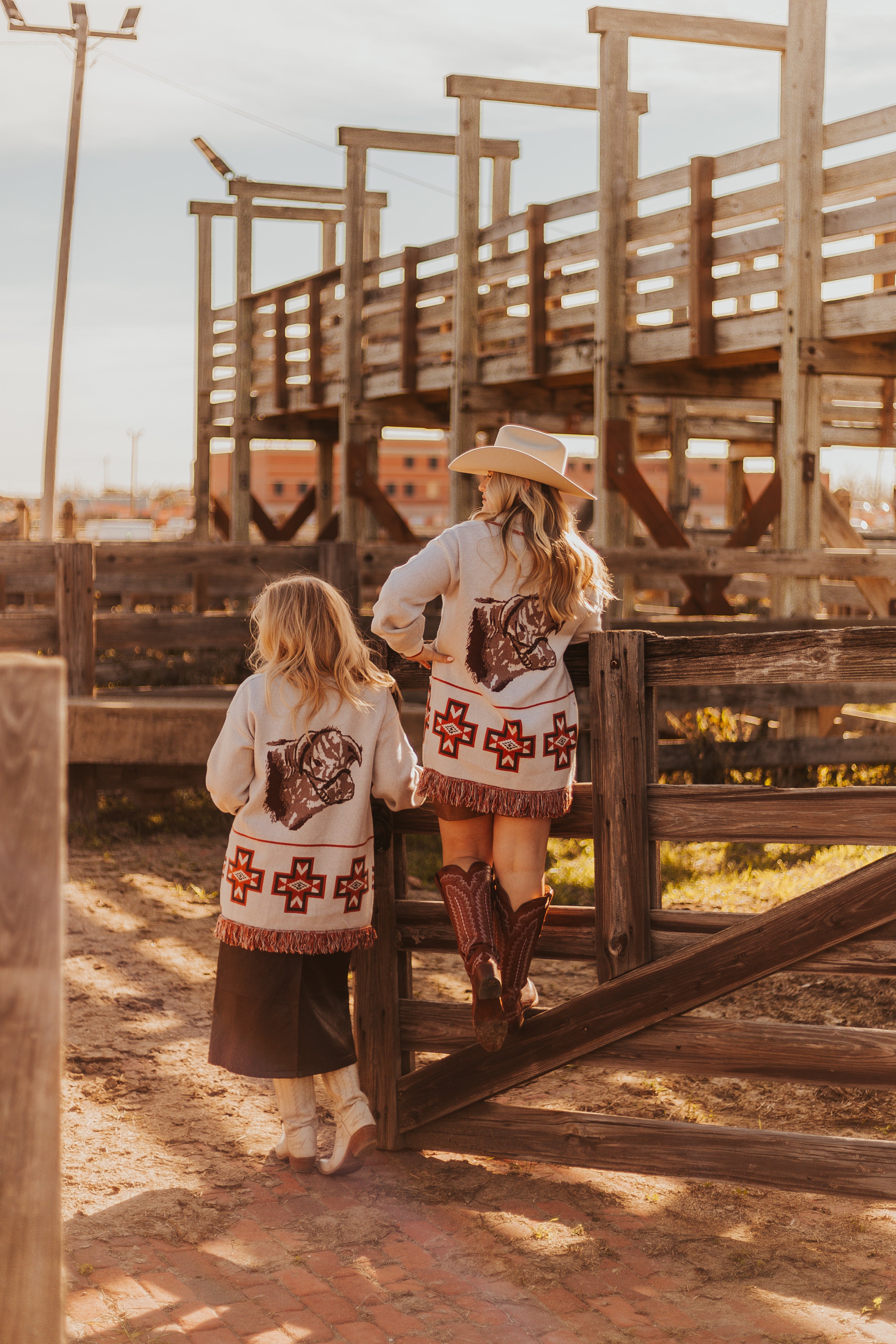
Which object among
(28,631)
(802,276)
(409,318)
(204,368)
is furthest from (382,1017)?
(204,368)

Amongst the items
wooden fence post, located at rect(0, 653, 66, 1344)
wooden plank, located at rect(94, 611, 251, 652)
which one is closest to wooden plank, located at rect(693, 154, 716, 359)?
wooden plank, located at rect(94, 611, 251, 652)

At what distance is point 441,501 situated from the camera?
92.7m

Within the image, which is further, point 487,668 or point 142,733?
point 142,733

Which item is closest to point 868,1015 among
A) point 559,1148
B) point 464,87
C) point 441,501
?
point 559,1148

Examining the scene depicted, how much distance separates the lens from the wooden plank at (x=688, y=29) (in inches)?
368

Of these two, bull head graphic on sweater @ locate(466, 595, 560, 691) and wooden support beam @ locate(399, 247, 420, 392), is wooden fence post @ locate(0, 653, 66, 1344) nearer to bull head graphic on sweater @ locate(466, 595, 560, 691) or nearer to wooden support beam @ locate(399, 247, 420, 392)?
bull head graphic on sweater @ locate(466, 595, 560, 691)

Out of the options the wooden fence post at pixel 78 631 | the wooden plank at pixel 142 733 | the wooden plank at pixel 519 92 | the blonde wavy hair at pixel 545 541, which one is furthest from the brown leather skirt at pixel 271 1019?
the wooden plank at pixel 519 92

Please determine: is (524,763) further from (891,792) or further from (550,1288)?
(550,1288)

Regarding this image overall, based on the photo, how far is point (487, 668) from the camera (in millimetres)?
3562

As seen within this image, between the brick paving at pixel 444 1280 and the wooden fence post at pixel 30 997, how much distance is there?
1449mm

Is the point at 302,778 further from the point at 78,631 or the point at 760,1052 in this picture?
the point at 78,631

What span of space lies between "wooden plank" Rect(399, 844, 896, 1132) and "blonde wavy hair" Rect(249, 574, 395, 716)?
3.45 ft

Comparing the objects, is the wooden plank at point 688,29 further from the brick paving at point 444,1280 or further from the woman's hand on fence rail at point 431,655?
the brick paving at point 444,1280

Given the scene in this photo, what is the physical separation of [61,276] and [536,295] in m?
12.2
